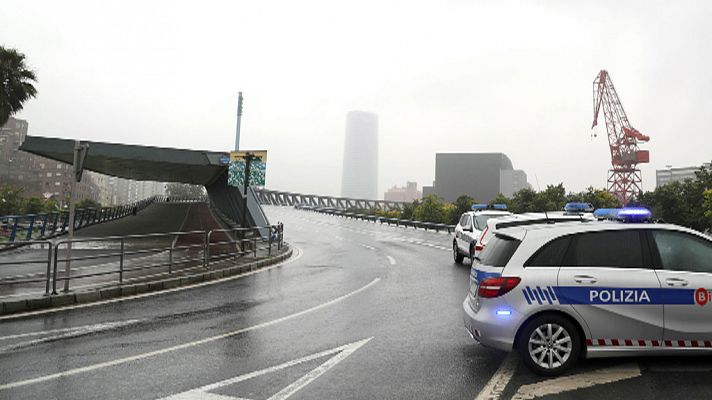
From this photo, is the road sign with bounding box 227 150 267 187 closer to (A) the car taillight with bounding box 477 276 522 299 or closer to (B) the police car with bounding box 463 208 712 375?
(A) the car taillight with bounding box 477 276 522 299

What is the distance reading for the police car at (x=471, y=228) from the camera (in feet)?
45.3

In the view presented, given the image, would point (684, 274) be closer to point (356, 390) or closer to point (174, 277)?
point (356, 390)

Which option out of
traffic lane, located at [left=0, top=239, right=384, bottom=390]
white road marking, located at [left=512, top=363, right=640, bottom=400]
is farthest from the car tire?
traffic lane, located at [left=0, top=239, right=384, bottom=390]

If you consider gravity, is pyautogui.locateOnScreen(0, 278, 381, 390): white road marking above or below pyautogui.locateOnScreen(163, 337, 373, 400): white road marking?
below

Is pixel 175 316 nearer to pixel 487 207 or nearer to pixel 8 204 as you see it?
pixel 487 207

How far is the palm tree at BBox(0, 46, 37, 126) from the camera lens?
2517cm

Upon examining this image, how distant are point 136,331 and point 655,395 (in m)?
6.54

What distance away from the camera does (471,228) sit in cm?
1413

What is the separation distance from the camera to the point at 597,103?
4205 inches

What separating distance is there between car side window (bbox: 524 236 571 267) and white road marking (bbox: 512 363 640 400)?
1.17m

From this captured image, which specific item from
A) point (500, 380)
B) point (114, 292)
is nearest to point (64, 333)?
point (114, 292)

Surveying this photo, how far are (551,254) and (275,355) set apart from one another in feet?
11.4

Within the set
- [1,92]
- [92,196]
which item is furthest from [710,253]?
[92,196]

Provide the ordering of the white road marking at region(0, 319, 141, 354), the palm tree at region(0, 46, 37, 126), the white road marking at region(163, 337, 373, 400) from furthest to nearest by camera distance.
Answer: the palm tree at region(0, 46, 37, 126), the white road marking at region(0, 319, 141, 354), the white road marking at region(163, 337, 373, 400)
